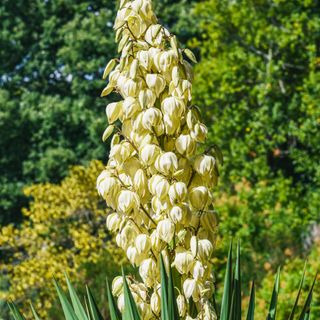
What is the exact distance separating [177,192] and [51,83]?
40.5ft

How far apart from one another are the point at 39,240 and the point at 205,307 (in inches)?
256

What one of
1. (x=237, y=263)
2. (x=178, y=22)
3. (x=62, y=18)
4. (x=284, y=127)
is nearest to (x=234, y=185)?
(x=284, y=127)

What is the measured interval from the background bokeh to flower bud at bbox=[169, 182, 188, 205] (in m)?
3.89

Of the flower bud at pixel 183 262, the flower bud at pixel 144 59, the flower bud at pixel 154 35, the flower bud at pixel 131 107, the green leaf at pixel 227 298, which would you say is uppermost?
the flower bud at pixel 154 35

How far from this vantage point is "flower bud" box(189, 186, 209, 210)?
193cm

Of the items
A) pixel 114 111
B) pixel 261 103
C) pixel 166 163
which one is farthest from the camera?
pixel 261 103

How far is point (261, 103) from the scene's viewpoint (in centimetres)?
956

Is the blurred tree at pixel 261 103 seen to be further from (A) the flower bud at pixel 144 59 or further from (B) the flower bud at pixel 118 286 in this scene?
(A) the flower bud at pixel 144 59

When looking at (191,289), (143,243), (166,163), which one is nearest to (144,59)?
(166,163)

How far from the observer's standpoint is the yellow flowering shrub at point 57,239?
7.59 metres

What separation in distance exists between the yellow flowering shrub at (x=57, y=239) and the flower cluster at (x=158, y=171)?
536cm

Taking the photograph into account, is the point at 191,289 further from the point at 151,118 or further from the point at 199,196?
the point at 151,118

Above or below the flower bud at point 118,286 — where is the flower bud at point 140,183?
above

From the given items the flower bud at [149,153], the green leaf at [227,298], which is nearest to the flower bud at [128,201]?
the flower bud at [149,153]
